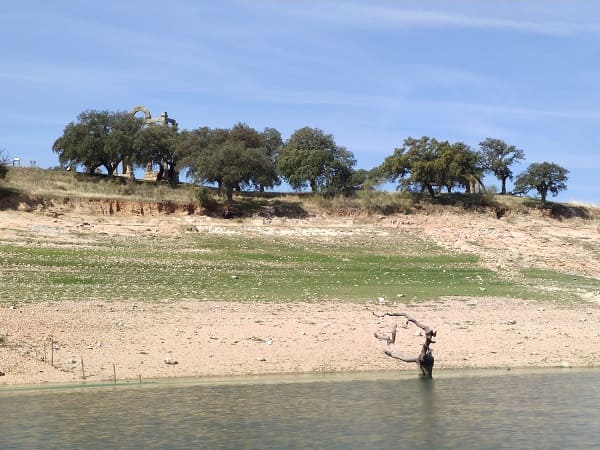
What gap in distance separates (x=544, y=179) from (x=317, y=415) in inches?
2141

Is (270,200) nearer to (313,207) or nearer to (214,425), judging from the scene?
(313,207)

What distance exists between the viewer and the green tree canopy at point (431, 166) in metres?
62.9

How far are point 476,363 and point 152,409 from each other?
1037 centimetres

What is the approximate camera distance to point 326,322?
27.1 m

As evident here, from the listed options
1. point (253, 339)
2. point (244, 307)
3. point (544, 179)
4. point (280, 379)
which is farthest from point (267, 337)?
point (544, 179)

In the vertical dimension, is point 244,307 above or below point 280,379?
above

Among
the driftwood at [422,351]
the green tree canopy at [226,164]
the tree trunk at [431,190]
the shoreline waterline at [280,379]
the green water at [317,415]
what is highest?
the green tree canopy at [226,164]

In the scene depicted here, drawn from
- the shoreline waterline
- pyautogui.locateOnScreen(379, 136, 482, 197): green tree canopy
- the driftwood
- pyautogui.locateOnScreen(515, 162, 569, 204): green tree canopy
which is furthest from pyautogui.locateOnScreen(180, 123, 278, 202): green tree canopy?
the driftwood

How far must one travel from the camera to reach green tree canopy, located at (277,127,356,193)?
65688mm

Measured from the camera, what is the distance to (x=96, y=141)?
5928cm

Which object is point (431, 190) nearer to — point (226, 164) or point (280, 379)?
point (226, 164)

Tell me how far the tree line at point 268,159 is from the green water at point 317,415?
124ft

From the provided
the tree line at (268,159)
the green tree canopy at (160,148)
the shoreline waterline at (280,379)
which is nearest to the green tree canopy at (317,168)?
the tree line at (268,159)

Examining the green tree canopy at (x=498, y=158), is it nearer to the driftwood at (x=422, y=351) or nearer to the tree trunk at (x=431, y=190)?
the tree trunk at (x=431, y=190)
